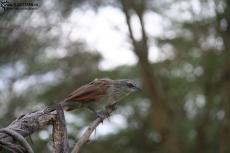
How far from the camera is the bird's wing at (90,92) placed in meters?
2.12

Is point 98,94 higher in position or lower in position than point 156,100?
higher

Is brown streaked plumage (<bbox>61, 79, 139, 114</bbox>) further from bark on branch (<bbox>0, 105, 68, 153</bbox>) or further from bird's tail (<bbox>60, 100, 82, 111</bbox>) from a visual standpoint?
bark on branch (<bbox>0, 105, 68, 153</bbox>)

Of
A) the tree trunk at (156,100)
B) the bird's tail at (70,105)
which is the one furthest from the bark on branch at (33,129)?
the tree trunk at (156,100)

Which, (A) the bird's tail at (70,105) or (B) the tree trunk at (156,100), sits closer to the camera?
(A) the bird's tail at (70,105)

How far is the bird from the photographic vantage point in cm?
214

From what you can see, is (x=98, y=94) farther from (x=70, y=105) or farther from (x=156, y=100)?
(x=156, y=100)

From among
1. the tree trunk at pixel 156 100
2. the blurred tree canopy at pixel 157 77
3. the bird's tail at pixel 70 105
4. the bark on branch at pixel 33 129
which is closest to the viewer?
the bark on branch at pixel 33 129

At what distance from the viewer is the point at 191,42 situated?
959cm

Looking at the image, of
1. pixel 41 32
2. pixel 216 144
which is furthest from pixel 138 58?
pixel 41 32

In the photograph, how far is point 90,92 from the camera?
2342 mm

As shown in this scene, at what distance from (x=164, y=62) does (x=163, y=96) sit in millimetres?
778

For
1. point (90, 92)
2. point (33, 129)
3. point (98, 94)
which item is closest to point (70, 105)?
point (90, 92)

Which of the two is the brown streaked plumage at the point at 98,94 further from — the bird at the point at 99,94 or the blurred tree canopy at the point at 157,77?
the blurred tree canopy at the point at 157,77

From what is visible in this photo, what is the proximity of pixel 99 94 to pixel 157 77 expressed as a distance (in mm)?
7624
